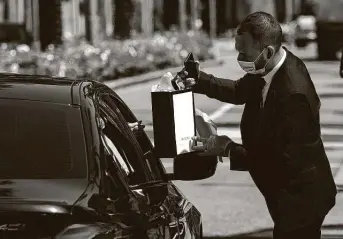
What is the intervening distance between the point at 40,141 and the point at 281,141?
1001 millimetres

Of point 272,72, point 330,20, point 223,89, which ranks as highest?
point 272,72

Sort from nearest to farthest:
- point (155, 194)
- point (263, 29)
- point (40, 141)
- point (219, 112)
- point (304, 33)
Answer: point (40, 141) → point (155, 194) → point (263, 29) → point (219, 112) → point (304, 33)

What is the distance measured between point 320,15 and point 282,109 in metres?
36.8

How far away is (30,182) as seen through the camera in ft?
15.3

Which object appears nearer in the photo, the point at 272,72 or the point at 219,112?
the point at 272,72

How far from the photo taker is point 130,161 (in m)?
5.39

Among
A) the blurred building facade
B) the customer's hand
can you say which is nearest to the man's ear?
the customer's hand

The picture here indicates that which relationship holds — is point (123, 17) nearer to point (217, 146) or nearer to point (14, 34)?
point (14, 34)

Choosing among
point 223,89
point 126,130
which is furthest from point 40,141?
point 223,89

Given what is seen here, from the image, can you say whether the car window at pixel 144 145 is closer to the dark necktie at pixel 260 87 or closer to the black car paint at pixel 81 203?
the black car paint at pixel 81 203

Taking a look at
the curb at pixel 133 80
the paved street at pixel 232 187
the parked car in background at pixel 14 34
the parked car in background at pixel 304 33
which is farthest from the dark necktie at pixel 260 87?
the parked car in background at pixel 304 33

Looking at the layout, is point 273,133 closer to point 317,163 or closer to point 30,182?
point 317,163

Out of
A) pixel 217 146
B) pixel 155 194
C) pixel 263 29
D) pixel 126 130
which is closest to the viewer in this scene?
pixel 155 194

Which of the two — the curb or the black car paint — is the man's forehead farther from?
the curb
